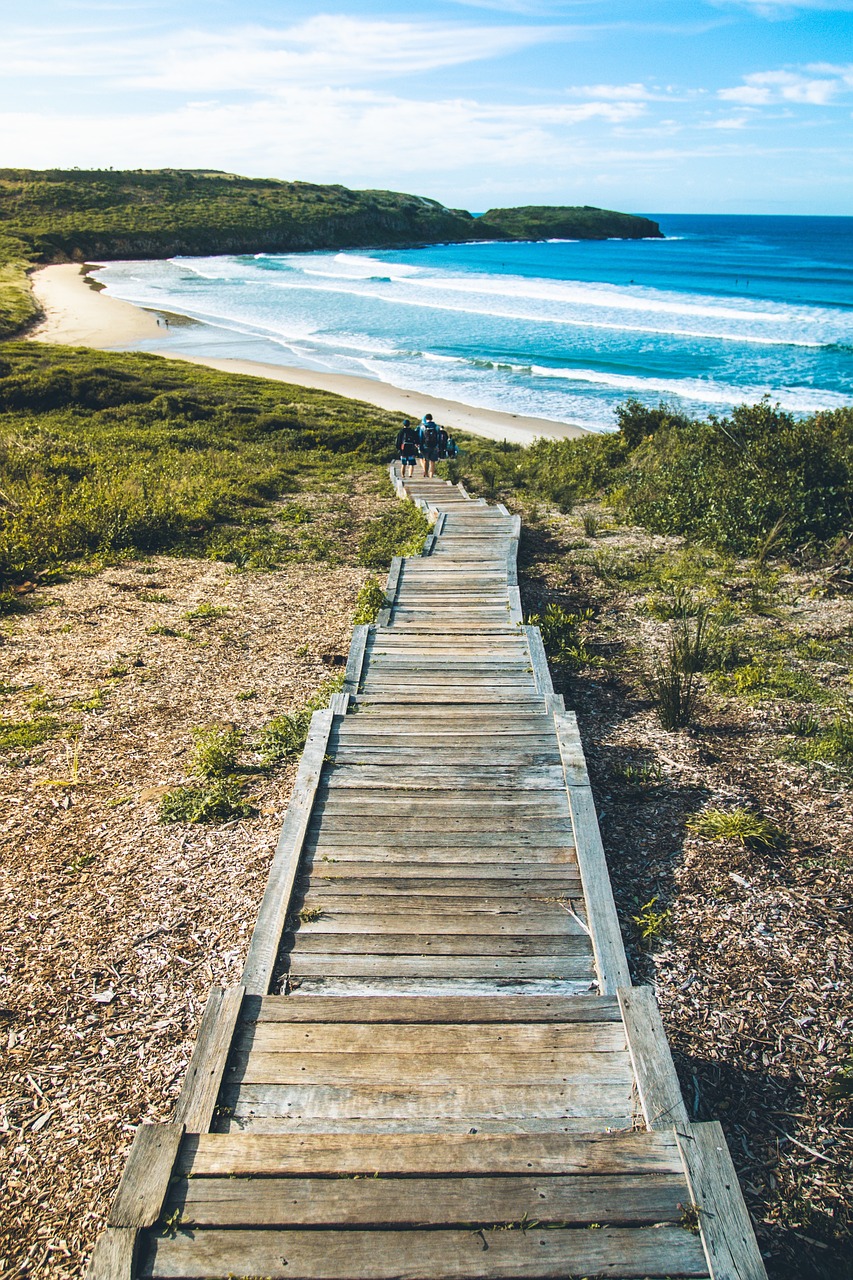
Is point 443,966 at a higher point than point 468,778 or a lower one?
lower

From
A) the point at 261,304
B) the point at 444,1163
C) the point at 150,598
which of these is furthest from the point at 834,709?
the point at 261,304

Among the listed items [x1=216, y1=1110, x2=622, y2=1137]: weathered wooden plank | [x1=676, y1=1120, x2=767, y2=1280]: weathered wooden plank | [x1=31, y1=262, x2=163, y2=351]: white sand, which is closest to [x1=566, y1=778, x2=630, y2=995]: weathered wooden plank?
[x1=216, y1=1110, x2=622, y2=1137]: weathered wooden plank

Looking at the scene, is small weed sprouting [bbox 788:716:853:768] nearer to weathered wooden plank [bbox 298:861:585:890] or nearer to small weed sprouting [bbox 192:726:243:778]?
weathered wooden plank [bbox 298:861:585:890]

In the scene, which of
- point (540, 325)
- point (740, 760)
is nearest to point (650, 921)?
point (740, 760)

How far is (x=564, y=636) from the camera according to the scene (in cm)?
983

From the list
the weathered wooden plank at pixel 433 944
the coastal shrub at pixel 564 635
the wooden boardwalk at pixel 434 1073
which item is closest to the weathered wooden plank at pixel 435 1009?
the wooden boardwalk at pixel 434 1073

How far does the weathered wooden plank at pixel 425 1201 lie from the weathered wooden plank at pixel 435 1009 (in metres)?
0.94

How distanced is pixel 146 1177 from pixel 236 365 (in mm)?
38592

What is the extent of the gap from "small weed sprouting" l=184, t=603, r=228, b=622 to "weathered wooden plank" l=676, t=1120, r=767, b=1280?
8787 mm

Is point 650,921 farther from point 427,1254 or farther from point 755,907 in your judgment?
point 427,1254

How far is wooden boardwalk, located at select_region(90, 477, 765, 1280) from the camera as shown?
9.62 ft

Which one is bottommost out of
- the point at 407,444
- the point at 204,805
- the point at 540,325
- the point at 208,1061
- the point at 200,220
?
the point at 204,805

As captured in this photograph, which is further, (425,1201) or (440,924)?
(440,924)

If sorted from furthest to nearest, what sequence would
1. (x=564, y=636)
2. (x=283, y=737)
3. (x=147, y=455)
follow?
(x=147, y=455)
(x=564, y=636)
(x=283, y=737)
